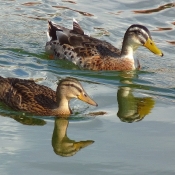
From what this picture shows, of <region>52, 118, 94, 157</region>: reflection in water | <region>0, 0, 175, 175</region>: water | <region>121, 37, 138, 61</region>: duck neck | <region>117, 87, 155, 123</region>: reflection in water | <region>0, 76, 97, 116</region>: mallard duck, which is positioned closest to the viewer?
<region>0, 0, 175, 175</region>: water

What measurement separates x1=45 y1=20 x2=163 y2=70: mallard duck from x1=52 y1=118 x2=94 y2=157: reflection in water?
3.40m

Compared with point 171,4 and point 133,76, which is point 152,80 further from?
point 171,4

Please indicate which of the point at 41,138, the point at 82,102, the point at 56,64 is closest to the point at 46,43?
the point at 56,64

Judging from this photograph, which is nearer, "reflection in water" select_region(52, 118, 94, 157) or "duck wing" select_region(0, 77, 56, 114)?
"reflection in water" select_region(52, 118, 94, 157)

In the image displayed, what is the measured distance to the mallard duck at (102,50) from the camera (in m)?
13.3

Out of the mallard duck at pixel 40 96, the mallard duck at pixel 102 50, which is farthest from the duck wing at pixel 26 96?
the mallard duck at pixel 102 50

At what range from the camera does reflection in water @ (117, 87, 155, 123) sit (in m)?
10.8

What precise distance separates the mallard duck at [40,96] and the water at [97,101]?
0.17m

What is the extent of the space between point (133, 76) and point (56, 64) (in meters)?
1.42

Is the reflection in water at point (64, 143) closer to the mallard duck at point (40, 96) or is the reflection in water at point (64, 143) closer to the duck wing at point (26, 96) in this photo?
the mallard duck at point (40, 96)

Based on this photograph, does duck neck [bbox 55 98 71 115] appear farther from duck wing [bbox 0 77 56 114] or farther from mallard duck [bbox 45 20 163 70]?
mallard duck [bbox 45 20 163 70]

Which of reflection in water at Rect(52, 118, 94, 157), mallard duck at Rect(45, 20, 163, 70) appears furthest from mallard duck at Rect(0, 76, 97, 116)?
mallard duck at Rect(45, 20, 163, 70)

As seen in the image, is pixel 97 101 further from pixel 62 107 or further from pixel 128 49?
pixel 128 49

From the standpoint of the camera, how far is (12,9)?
53.5ft
